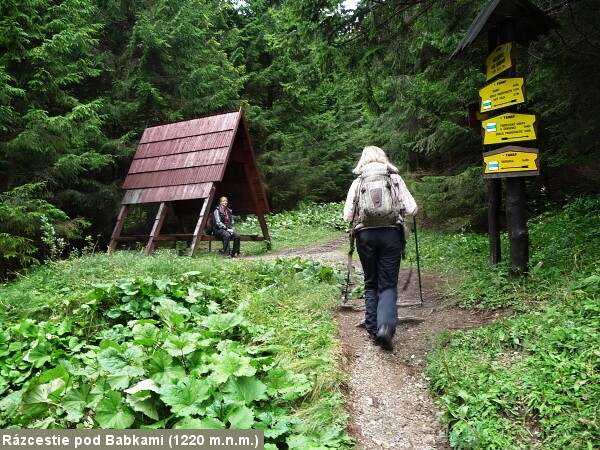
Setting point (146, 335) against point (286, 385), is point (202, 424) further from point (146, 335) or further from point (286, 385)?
point (146, 335)

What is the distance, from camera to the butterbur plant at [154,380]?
3059mm

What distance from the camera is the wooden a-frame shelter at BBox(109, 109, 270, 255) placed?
1093 centimetres

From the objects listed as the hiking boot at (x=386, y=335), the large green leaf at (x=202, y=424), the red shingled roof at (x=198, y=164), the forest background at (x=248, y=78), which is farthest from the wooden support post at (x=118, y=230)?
the large green leaf at (x=202, y=424)

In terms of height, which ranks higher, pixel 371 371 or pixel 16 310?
pixel 16 310

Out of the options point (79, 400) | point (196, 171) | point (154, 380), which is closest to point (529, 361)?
point (154, 380)

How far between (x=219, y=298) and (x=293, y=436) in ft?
10.5

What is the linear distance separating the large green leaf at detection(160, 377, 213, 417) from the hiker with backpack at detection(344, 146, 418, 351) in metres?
2.10

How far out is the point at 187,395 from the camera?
3.12 m

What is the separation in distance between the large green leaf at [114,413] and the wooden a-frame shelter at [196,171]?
7.29m

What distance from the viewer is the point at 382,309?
4.67 m

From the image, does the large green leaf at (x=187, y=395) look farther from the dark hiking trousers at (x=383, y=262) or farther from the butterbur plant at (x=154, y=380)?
the dark hiking trousers at (x=383, y=262)

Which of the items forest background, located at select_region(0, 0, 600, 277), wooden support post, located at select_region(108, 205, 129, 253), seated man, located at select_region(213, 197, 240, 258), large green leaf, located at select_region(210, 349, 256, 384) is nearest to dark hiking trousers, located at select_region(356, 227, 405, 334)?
large green leaf, located at select_region(210, 349, 256, 384)

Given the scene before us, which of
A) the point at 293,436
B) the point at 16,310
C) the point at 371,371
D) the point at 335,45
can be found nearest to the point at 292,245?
the point at 335,45

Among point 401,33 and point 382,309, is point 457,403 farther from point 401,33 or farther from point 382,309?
point 401,33
